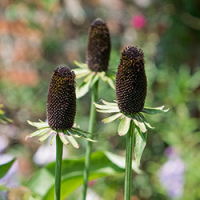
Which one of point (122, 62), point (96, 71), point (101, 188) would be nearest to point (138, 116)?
point (122, 62)

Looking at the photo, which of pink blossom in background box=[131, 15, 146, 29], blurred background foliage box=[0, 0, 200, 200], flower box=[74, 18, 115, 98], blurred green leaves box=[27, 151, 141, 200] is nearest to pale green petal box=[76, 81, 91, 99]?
flower box=[74, 18, 115, 98]

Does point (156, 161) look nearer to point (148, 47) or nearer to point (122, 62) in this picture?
point (148, 47)

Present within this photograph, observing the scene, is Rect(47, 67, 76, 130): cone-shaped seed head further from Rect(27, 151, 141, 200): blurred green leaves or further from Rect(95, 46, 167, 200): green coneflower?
Rect(27, 151, 141, 200): blurred green leaves

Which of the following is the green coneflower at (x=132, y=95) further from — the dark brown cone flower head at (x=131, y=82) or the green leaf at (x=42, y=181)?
the green leaf at (x=42, y=181)

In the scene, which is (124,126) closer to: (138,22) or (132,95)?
(132,95)

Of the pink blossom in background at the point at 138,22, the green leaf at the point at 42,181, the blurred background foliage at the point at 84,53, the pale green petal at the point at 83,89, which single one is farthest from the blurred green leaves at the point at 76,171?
the pink blossom in background at the point at 138,22

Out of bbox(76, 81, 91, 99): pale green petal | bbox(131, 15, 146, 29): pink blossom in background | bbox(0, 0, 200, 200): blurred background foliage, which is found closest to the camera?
bbox(76, 81, 91, 99): pale green petal
